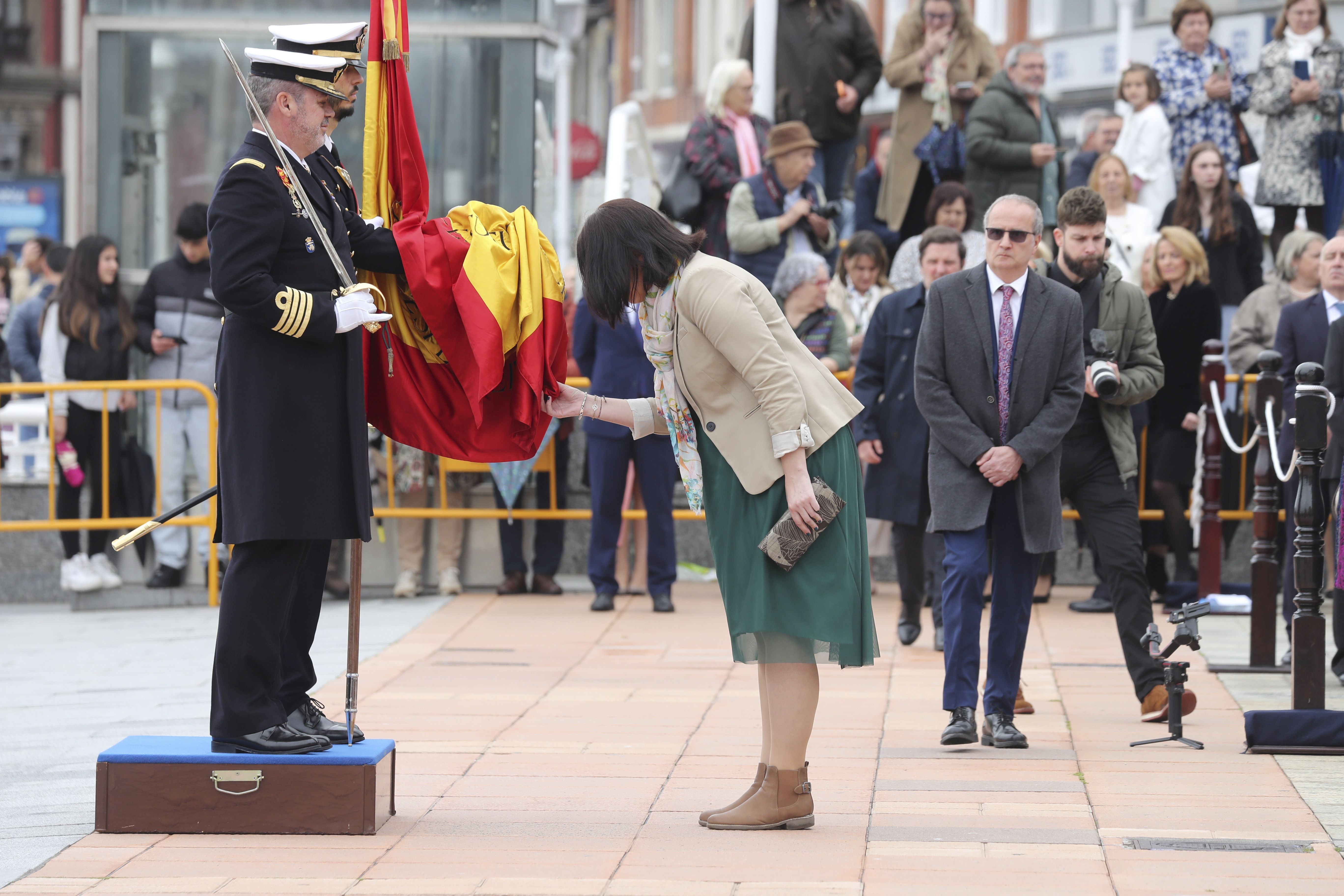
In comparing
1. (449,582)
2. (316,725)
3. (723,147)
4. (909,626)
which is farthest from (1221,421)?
(316,725)

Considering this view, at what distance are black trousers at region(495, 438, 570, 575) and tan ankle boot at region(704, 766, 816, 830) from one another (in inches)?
231

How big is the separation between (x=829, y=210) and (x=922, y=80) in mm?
1323

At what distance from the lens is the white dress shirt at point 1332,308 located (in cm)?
905

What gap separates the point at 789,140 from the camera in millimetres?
11383

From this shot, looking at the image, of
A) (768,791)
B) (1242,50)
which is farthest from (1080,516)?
(1242,50)

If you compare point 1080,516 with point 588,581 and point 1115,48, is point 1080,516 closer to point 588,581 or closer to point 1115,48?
point 588,581

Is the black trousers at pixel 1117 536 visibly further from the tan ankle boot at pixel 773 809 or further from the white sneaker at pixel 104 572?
the white sneaker at pixel 104 572

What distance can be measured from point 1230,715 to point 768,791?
2.79m

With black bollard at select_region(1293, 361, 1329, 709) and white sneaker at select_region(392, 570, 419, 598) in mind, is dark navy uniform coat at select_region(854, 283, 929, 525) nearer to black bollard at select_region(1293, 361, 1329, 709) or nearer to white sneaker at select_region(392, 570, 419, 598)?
black bollard at select_region(1293, 361, 1329, 709)

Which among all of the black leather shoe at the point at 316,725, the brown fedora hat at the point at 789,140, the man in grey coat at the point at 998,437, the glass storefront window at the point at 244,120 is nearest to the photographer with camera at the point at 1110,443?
the man in grey coat at the point at 998,437

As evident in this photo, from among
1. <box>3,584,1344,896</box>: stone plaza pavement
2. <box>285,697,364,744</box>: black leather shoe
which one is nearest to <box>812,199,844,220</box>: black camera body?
<box>3,584,1344,896</box>: stone plaza pavement

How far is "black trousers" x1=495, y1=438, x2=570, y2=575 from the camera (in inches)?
440

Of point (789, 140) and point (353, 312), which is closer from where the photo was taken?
point (353, 312)

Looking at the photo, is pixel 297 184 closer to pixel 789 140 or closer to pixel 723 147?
pixel 789 140
